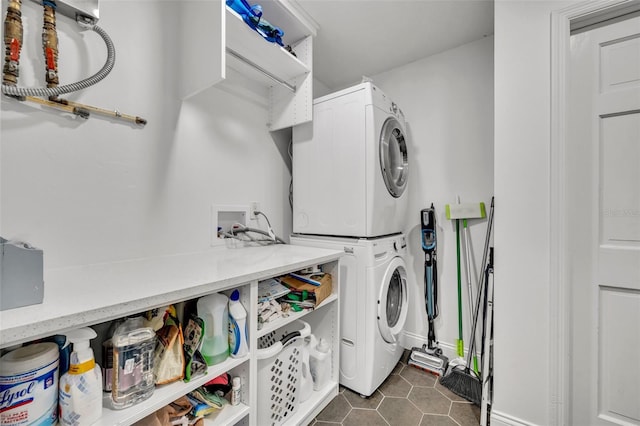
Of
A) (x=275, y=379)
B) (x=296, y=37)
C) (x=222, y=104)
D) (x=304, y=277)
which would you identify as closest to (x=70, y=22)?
(x=222, y=104)

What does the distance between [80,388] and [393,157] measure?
1.93 meters

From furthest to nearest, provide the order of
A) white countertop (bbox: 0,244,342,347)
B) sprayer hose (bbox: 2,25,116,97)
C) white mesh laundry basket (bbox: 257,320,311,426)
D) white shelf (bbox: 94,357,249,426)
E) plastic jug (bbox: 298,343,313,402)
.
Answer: plastic jug (bbox: 298,343,313,402), white mesh laundry basket (bbox: 257,320,311,426), sprayer hose (bbox: 2,25,116,97), white shelf (bbox: 94,357,249,426), white countertop (bbox: 0,244,342,347)

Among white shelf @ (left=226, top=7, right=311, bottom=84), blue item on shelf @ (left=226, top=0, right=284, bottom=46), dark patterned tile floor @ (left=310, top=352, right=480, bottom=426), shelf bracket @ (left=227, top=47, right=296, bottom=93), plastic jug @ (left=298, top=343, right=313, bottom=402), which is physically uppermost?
blue item on shelf @ (left=226, top=0, right=284, bottom=46)

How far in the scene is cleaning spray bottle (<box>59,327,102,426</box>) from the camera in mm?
668

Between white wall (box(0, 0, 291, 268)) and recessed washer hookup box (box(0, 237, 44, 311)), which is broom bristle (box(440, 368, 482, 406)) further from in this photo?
recessed washer hookup box (box(0, 237, 44, 311))

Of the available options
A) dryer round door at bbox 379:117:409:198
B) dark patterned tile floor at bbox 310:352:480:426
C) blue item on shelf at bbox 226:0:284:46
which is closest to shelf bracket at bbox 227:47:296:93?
blue item on shelf at bbox 226:0:284:46

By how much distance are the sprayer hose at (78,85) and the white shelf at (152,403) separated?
3.65 ft

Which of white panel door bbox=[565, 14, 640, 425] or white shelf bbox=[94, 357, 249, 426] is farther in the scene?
white panel door bbox=[565, 14, 640, 425]

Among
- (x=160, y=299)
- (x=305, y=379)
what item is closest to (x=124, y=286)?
(x=160, y=299)

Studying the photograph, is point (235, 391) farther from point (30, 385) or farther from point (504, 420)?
point (504, 420)

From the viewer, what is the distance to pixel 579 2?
1189 mm

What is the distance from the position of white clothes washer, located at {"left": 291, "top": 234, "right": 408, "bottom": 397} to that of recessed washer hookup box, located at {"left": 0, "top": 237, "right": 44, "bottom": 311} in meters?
1.35

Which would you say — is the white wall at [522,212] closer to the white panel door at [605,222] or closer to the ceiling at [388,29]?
the white panel door at [605,222]

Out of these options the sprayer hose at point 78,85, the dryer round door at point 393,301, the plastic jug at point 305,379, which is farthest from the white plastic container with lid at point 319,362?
the sprayer hose at point 78,85
